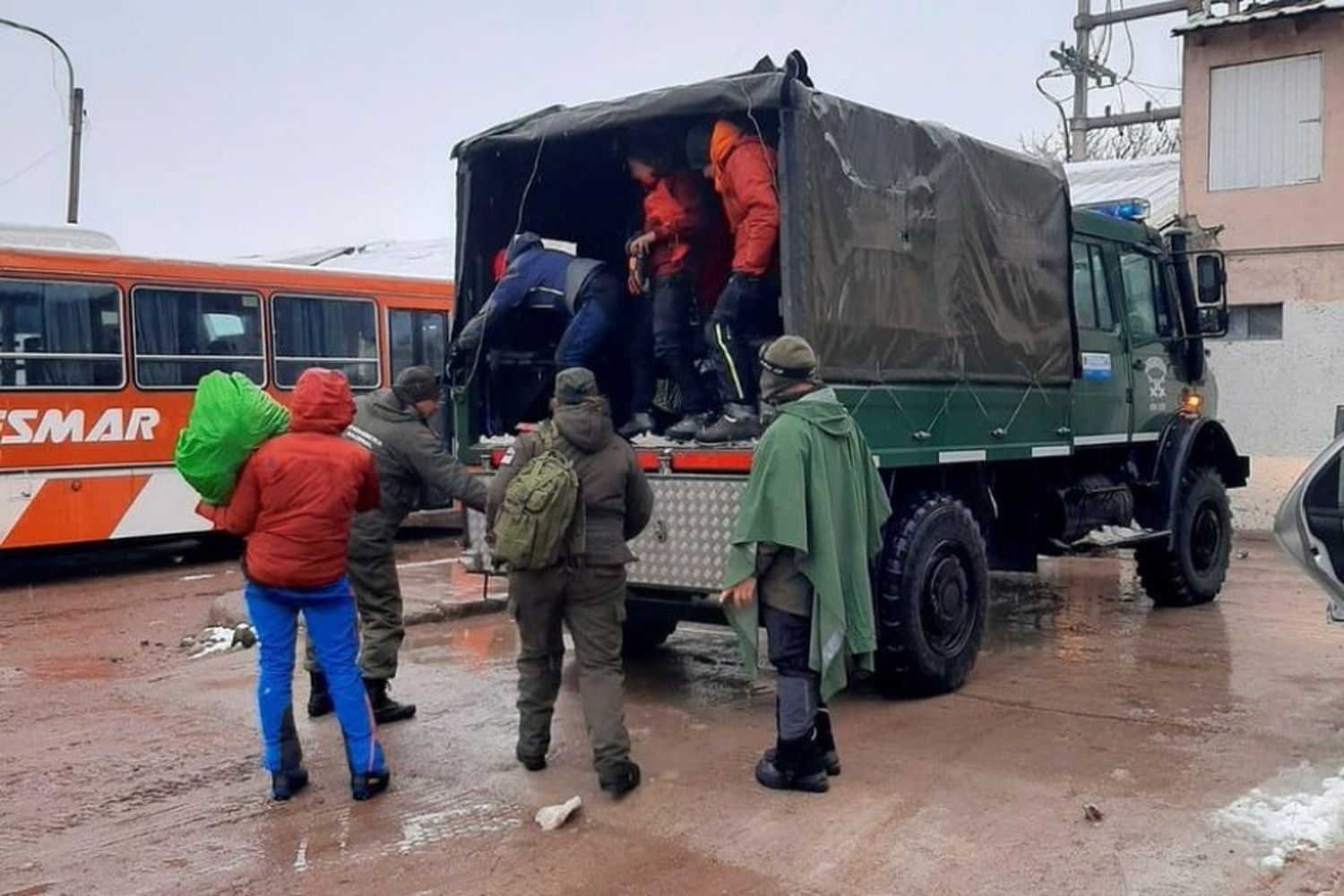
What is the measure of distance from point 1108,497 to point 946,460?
8.04 feet

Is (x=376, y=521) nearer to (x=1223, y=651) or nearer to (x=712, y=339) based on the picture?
(x=712, y=339)

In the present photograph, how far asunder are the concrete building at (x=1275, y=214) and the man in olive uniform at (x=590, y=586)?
11249 mm

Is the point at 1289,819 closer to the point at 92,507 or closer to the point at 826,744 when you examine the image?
the point at 826,744

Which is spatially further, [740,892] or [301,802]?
[301,802]

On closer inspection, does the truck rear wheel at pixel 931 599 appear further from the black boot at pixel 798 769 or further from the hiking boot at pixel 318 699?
the hiking boot at pixel 318 699

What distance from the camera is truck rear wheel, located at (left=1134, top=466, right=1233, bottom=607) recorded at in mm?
9211

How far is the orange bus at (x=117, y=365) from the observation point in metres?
11.1

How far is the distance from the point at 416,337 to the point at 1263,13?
1025 centimetres

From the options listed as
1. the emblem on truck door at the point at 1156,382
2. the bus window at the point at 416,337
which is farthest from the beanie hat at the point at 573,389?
the bus window at the point at 416,337

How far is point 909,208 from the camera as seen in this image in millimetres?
6812

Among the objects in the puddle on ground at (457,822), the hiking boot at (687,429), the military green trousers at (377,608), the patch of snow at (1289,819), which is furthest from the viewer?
the hiking boot at (687,429)

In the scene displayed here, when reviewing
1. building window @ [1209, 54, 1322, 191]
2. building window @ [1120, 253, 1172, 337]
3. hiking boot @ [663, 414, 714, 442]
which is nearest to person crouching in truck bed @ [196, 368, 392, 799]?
hiking boot @ [663, 414, 714, 442]

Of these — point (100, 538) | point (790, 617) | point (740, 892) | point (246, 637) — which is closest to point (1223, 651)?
point (790, 617)

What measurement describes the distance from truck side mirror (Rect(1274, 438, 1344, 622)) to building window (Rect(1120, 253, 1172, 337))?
356 cm
